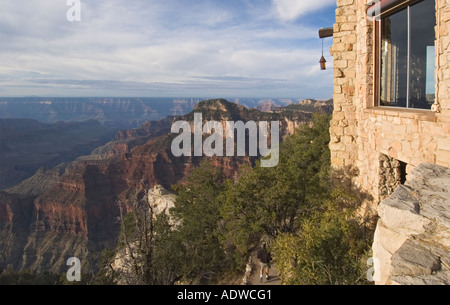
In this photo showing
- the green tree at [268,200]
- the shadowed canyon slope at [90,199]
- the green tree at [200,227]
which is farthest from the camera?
the shadowed canyon slope at [90,199]

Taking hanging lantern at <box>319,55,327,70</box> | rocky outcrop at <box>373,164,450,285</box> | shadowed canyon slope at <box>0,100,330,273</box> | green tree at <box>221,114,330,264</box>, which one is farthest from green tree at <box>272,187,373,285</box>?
shadowed canyon slope at <box>0,100,330,273</box>

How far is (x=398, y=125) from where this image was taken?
236 inches

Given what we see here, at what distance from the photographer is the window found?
5.98m

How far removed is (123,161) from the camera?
81.6 m

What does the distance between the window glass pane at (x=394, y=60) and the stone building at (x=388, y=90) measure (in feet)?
0.08

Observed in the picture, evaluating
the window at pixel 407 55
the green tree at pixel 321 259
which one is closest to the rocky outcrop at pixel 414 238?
the green tree at pixel 321 259

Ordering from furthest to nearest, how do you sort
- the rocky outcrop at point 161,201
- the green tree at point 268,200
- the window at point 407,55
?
the rocky outcrop at point 161,201 < the green tree at point 268,200 < the window at point 407,55

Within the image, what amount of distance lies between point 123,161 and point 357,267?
83.4 m

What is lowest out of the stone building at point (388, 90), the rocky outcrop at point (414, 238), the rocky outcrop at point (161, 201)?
the rocky outcrop at point (161, 201)

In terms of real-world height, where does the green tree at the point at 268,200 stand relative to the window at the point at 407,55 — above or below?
below

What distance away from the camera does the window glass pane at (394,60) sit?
21.7 ft

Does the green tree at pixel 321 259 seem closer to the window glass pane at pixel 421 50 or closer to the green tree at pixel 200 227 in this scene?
the window glass pane at pixel 421 50

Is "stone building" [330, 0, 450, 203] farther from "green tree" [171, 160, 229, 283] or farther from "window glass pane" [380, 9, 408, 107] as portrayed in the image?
"green tree" [171, 160, 229, 283]
